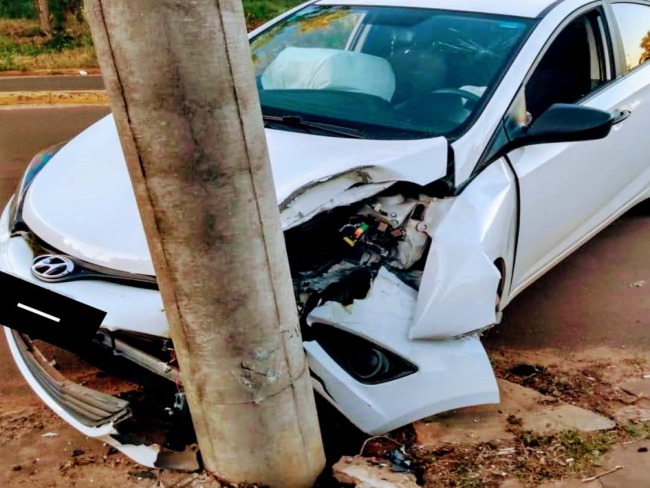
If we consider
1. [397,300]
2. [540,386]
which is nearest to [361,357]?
[397,300]

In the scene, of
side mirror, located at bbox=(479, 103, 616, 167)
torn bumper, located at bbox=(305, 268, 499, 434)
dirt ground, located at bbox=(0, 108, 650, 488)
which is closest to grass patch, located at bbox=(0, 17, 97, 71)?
dirt ground, located at bbox=(0, 108, 650, 488)

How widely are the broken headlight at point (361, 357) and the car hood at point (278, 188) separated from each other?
43cm

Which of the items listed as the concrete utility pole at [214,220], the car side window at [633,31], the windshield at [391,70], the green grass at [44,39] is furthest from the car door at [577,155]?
the green grass at [44,39]

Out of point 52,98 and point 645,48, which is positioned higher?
point 645,48

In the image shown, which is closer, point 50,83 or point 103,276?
point 103,276

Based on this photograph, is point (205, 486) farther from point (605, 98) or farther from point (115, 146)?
point (605, 98)

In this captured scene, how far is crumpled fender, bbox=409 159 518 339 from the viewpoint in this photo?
2883mm

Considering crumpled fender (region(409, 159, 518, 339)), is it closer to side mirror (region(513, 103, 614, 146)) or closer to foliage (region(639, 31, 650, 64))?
side mirror (region(513, 103, 614, 146))

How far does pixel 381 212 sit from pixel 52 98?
676 cm

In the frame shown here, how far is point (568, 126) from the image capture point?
3.32 metres

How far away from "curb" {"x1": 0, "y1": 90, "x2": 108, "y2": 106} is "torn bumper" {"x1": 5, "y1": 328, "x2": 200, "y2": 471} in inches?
254

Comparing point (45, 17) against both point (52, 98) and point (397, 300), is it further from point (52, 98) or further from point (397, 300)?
point (397, 300)

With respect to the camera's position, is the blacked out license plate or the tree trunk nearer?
the blacked out license plate

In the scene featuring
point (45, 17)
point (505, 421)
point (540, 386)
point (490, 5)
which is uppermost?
point (490, 5)
